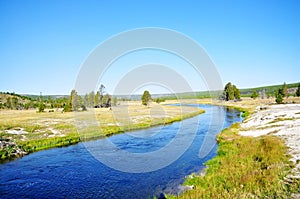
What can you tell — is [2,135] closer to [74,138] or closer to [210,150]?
[74,138]

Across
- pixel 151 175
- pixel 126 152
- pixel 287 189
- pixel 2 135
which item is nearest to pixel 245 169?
pixel 287 189

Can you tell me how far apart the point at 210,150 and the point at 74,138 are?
67.4 feet

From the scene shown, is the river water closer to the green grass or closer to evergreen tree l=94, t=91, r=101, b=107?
A: the green grass

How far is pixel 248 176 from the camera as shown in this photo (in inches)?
560

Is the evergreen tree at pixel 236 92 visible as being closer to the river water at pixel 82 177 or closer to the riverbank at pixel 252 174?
the riverbank at pixel 252 174

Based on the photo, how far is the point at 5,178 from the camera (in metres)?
18.3

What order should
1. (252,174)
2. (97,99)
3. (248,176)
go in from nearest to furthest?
(248,176) < (252,174) < (97,99)

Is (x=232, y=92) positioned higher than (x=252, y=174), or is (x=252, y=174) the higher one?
(x=232, y=92)

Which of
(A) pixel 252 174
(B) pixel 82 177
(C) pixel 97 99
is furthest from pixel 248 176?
(C) pixel 97 99

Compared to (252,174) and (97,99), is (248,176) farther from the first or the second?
(97,99)

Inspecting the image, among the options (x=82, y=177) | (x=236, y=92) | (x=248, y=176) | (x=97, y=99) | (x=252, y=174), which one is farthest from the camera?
(x=236, y=92)

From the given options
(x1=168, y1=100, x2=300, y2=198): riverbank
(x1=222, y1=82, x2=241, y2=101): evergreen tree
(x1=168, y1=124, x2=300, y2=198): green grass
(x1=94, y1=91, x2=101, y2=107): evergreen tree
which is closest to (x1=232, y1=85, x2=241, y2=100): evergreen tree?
(x1=222, y1=82, x2=241, y2=101): evergreen tree

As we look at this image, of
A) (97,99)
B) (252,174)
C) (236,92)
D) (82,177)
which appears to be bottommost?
(82,177)

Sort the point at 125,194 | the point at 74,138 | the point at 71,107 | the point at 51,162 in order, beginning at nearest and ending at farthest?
1. the point at 125,194
2. the point at 51,162
3. the point at 74,138
4. the point at 71,107
